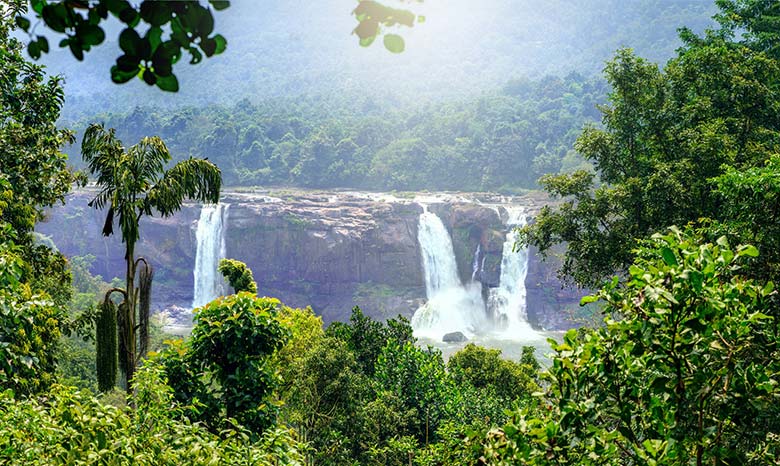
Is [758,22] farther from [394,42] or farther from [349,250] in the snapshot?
[349,250]

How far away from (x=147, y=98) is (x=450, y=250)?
72992mm

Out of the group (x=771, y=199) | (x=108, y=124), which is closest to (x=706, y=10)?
(x=108, y=124)

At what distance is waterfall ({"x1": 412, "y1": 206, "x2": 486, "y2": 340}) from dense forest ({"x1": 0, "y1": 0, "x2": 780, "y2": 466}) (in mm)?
22316

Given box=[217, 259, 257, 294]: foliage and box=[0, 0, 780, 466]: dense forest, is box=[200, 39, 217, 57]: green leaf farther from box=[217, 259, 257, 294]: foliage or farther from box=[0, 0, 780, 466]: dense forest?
box=[217, 259, 257, 294]: foliage

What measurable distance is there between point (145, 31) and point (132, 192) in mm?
6444

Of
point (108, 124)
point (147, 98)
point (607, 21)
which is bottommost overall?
point (108, 124)

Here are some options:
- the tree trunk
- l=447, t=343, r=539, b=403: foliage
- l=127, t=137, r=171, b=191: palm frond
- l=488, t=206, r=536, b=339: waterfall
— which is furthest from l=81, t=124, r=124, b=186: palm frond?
l=488, t=206, r=536, b=339: waterfall

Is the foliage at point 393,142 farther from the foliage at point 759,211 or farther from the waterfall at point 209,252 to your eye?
the foliage at point 759,211

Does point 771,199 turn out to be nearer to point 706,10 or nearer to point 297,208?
point 297,208

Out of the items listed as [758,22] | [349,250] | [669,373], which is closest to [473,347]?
[758,22]

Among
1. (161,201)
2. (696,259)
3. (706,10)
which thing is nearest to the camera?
(696,259)

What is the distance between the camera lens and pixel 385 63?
107500 mm

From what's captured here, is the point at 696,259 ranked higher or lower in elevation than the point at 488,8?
lower

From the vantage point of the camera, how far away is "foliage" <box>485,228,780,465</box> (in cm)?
215
